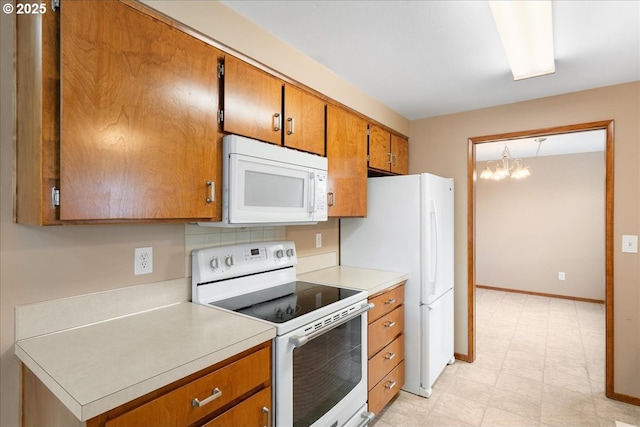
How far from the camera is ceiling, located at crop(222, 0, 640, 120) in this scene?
1.59 metres

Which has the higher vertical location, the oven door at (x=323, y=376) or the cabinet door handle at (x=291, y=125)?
the cabinet door handle at (x=291, y=125)

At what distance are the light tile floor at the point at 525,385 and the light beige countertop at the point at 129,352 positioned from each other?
4.87 feet

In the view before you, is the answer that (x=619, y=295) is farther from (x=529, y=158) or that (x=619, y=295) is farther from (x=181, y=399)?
(x=529, y=158)

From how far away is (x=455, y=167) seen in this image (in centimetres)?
317

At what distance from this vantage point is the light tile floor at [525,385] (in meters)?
2.23

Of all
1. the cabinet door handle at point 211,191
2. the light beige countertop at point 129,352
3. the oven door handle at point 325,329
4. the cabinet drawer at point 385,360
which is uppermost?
the cabinet door handle at point 211,191

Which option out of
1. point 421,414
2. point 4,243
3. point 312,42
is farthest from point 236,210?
point 421,414

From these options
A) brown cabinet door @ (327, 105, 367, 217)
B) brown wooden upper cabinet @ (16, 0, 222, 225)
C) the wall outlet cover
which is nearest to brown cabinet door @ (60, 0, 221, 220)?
brown wooden upper cabinet @ (16, 0, 222, 225)


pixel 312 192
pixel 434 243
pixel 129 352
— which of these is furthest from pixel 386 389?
pixel 129 352

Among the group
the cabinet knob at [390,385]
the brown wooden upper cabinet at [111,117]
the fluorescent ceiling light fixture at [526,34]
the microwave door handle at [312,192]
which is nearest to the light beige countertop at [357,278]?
the microwave door handle at [312,192]

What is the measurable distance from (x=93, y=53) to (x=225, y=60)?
574mm

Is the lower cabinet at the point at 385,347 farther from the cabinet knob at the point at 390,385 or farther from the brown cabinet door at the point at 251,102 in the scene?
the brown cabinet door at the point at 251,102

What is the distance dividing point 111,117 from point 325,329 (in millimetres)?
1247

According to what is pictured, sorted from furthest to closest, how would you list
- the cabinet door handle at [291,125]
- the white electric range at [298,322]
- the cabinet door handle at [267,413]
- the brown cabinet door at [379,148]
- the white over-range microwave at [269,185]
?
the brown cabinet door at [379,148]
the cabinet door handle at [291,125]
the white over-range microwave at [269,185]
the white electric range at [298,322]
the cabinet door handle at [267,413]
